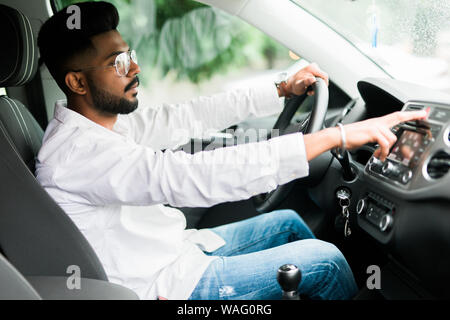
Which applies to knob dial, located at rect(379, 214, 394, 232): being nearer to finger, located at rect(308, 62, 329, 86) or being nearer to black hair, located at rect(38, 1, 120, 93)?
finger, located at rect(308, 62, 329, 86)

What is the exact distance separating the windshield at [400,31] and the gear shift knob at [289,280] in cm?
90

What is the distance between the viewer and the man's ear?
1.50 meters

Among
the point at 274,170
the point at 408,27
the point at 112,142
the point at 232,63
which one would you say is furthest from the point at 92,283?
the point at 232,63

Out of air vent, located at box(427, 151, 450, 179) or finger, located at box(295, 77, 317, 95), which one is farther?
finger, located at box(295, 77, 317, 95)

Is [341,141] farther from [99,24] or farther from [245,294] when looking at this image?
[99,24]

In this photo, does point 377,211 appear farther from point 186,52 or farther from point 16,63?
point 186,52

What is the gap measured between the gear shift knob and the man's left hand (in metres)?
0.60

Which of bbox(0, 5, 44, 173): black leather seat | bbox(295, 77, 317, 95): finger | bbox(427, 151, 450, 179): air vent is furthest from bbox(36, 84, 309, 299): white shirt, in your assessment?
bbox(295, 77, 317, 95): finger

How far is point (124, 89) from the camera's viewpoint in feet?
5.07

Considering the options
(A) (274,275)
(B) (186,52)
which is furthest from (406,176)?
(B) (186,52)

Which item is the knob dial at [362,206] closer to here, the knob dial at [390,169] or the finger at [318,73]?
the knob dial at [390,169]

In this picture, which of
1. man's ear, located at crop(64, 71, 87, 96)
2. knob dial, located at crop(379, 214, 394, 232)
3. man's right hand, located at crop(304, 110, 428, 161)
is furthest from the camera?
man's ear, located at crop(64, 71, 87, 96)

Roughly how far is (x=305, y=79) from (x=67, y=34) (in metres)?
0.73

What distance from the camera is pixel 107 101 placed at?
1527 millimetres
